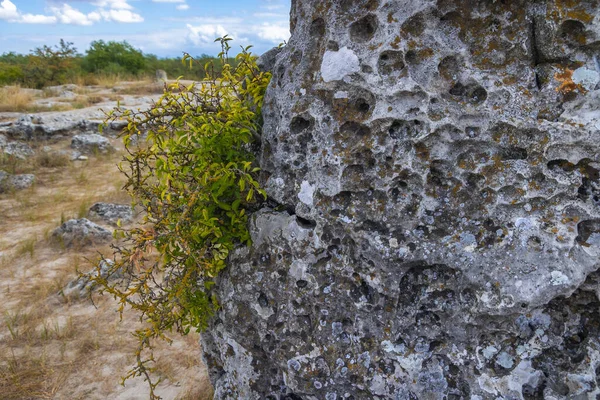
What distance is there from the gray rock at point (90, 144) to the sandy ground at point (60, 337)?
373 cm

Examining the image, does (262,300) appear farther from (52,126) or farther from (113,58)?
(113,58)

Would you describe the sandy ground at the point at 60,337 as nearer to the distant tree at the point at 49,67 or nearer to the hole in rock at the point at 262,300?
the hole in rock at the point at 262,300

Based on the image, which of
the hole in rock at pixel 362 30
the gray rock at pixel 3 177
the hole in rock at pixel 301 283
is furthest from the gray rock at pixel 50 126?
the hole in rock at pixel 362 30

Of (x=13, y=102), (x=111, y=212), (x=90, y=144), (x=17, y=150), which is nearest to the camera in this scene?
(x=111, y=212)

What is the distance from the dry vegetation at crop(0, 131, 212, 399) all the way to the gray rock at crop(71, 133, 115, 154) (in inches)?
148

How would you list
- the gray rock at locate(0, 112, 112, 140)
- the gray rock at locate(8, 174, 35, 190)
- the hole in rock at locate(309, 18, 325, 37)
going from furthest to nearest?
the gray rock at locate(0, 112, 112, 140) < the gray rock at locate(8, 174, 35, 190) < the hole in rock at locate(309, 18, 325, 37)

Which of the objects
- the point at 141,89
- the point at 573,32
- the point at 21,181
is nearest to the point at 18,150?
the point at 21,181

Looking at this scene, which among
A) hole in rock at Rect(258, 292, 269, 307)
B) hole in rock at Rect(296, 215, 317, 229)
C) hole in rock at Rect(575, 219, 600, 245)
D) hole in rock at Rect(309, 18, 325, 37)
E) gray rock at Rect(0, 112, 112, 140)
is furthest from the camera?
gray rock at Rect(0, 112, 112, 140)

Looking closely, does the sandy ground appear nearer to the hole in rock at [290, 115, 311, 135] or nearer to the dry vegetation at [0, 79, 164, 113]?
the hole in rock at [290, 115, 311, 135]

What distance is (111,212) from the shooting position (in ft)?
26.5

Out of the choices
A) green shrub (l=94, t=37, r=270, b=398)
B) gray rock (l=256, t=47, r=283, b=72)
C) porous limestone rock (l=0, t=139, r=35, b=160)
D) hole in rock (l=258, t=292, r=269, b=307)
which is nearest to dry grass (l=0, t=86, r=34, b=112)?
porous limestone rock (l=0, t=139, r=35, b=160)

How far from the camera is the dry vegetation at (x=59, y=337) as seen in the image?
4.38m

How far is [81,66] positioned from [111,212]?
2029 cm

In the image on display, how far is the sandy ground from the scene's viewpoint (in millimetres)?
4379
